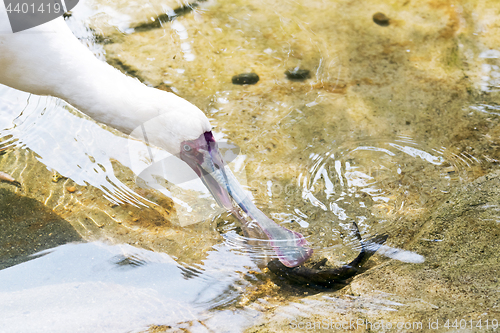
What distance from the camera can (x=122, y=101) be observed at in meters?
2.25

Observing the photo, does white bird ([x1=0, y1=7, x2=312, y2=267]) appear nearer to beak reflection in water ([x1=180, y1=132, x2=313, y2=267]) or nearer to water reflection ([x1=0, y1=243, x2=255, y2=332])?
beak reflection in water ([x1=180, y1=132, x2=313, y2=267])

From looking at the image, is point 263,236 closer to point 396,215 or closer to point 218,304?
point 218,304

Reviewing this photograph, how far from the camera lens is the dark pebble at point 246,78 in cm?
Answer: 324

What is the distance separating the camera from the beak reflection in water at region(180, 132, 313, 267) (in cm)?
224

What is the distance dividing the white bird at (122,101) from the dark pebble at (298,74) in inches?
46.5

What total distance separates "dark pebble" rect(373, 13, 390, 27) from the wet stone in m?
1.30

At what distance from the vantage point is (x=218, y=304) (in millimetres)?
1974

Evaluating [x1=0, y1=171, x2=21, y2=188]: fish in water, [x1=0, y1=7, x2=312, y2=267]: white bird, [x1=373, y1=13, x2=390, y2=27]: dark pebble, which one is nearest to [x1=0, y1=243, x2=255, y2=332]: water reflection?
[x1=0, y1=7, x2=312, y2=267]: white bird

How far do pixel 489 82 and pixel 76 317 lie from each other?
10.4 ft

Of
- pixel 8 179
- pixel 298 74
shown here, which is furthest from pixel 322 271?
pixel 8 179


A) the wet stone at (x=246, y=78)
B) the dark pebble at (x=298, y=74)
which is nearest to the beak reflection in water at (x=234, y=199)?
the wet stone at (x=246, y=78)

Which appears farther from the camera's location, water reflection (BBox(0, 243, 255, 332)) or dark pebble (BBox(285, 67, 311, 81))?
dark pebble (BBox(285, 67, 311, 81))

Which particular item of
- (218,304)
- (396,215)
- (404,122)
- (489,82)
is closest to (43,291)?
(218,304)

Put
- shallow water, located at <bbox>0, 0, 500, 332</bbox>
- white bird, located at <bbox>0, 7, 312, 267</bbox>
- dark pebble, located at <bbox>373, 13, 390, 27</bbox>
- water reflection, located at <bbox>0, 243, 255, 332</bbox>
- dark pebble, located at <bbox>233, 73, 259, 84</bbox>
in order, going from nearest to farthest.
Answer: water reflection, located at <bbox>0, 243, 255, 332</bbox> < shallow water, located at <bbox>0, 0, 500, 332</bbox> < white bird, located at <bbox>0, 7, 312, 267</bbox> < dark pebble, located at <bbox>233, 73, 259, 84</bbox> < dark pebble, located at <bbox>373, 13, 390, 27</bbox>
